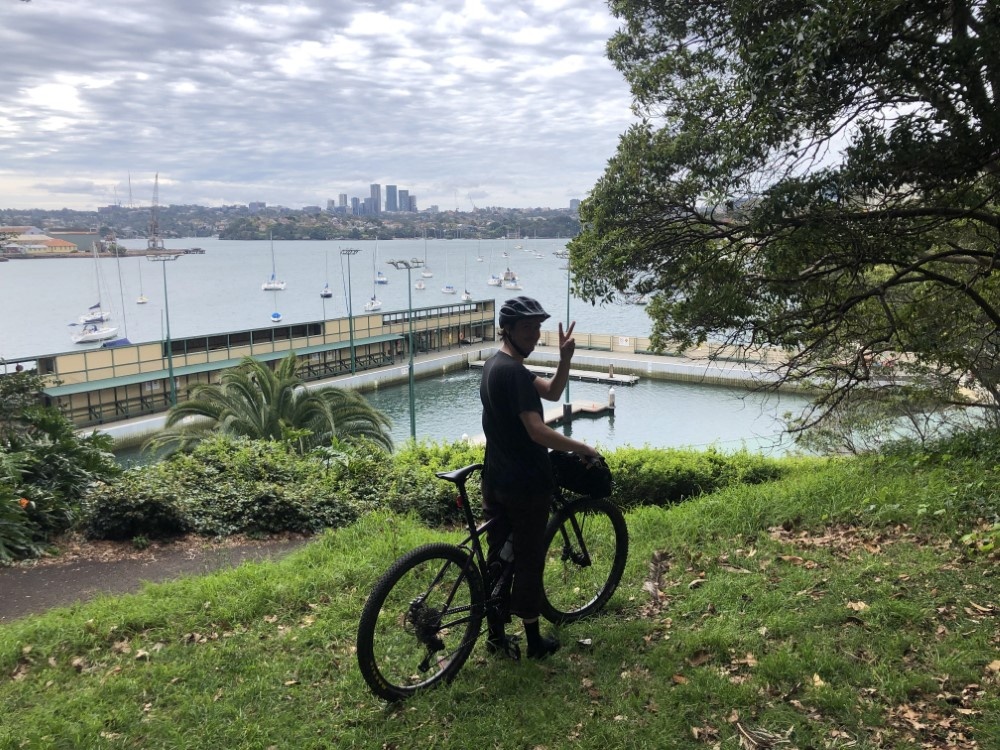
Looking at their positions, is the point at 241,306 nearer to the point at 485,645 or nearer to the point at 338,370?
the point at 338,370

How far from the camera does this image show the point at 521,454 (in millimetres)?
3361

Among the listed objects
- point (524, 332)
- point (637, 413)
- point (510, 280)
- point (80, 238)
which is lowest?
point (637, 413)

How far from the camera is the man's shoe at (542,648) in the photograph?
12.1 ft

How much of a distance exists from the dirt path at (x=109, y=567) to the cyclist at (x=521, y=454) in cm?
316

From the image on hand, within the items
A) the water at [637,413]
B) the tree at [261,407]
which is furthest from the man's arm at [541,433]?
the water at [637,413]

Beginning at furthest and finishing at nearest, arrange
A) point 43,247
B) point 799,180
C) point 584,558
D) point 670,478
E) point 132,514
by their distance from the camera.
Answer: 1. point 43,247
2. point 670,478
3. point 132,514
4. point 799,180
5. point 584,558

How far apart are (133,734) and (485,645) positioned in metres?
1.68

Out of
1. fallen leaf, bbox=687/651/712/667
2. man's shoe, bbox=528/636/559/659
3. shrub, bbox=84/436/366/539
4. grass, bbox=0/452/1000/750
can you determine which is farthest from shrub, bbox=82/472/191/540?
fallen leaf, bbox=687/651/712/667

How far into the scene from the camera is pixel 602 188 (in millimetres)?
7125

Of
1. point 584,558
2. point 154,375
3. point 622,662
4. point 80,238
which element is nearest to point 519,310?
point 584,558

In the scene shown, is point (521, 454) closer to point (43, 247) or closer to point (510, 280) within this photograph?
point (510, 280)

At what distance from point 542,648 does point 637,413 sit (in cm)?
3826

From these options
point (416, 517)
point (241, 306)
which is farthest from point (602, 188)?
point (241, 306)

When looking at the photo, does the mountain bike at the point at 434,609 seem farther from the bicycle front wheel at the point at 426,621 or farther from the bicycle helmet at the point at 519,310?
the bicycle helmet at the point at 519,310
